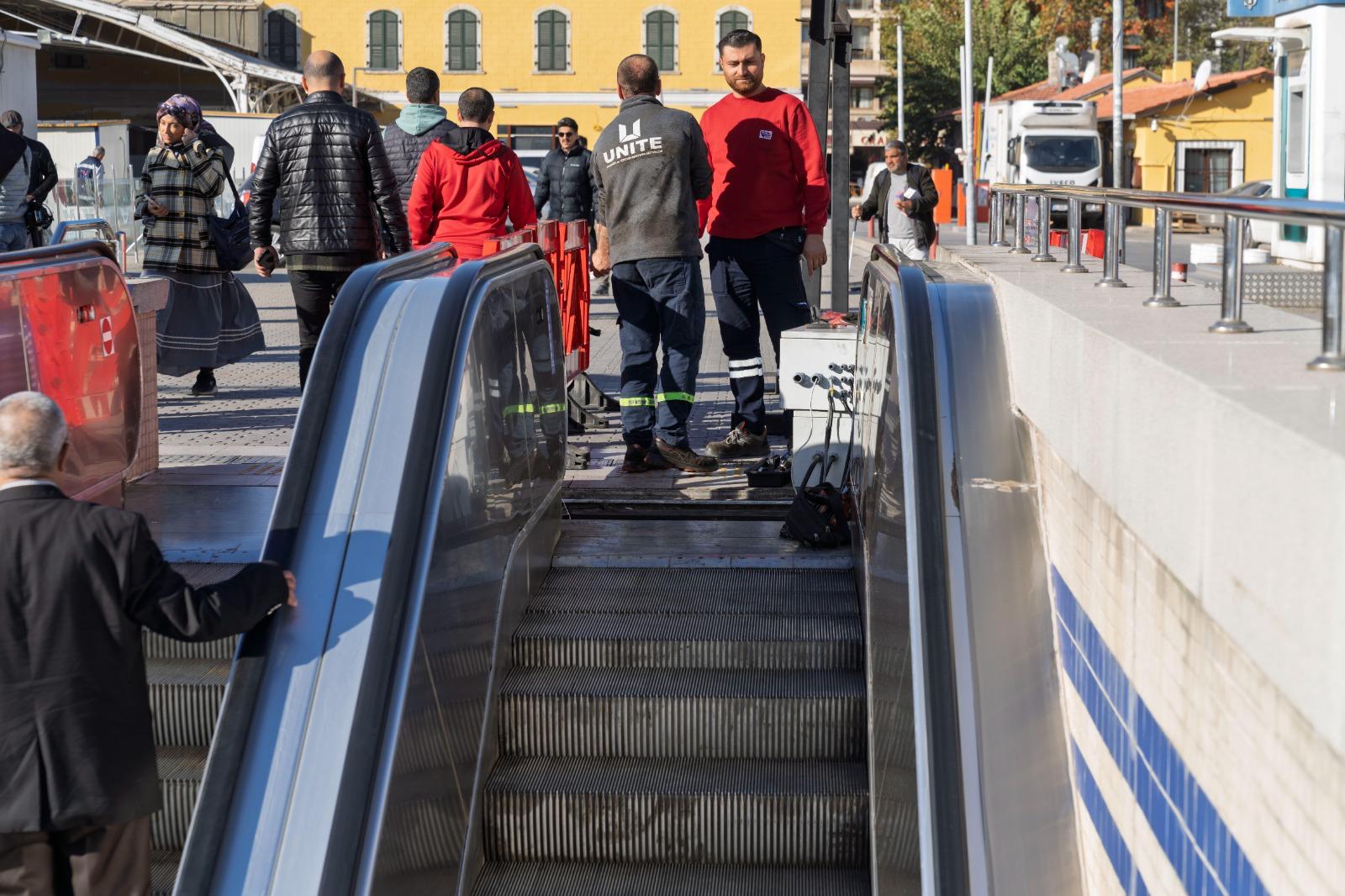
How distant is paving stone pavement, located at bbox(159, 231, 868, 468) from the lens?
8.45 meters

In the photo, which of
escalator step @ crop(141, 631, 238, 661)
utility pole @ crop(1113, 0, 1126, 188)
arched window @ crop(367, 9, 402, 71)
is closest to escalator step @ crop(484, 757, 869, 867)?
escalator step @ crop(141, 631, 238, 661)

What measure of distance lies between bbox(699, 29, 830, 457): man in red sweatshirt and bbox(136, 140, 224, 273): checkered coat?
349cm

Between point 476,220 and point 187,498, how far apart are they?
2071mm

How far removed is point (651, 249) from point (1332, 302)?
4.62m

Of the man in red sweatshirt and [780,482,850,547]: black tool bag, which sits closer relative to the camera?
[780,482,850,547]: black tool bag

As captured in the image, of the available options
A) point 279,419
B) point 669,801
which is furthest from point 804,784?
point 279,419

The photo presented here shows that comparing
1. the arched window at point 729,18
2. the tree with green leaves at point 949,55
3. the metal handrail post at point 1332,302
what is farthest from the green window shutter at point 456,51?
the metal handrail post at point 1332,302

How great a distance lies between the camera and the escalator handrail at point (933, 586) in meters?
3.72

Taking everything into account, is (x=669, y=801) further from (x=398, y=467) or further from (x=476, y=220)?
(x=476, y=220)

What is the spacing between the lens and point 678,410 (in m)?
7.64

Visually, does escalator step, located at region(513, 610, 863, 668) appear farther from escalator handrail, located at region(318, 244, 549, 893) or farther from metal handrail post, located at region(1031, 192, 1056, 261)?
metal handrail post, located at region(1031, 192, 1056, 261)

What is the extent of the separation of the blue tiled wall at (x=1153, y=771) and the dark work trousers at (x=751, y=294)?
3.73m

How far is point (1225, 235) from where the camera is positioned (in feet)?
11.8

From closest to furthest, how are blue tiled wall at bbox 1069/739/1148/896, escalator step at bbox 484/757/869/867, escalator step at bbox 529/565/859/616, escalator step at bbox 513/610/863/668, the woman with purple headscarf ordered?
blue tiled wall at bbox 1069/739/1148/896, escalator step at bbox 484/757/869/867, escalator step at bbox 513/610/863/668, escalator step at bbox 529/565/859/616, the woman with purple headscarf
